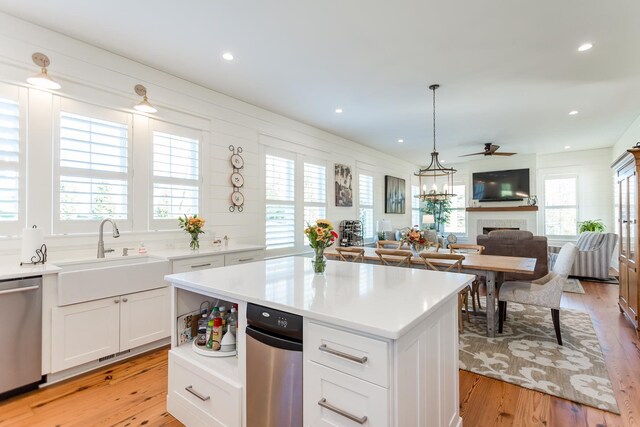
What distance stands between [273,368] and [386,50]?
2978mm

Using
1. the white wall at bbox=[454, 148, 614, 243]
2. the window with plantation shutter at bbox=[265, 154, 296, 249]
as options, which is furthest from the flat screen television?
the window with plantation shutter at bbox=[265, 154, 296, 249]

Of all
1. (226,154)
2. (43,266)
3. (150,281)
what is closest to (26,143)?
(43,266)

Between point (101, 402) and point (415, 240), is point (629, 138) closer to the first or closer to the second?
point (415, 240)

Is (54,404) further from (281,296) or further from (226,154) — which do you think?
(226,154)

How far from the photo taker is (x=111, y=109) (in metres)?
3.14

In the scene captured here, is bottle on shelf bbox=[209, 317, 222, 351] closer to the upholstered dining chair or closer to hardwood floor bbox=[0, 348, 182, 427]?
hardwood floor bbox=[0, 348, 182, 427]

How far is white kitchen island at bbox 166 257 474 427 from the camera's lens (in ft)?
3.79

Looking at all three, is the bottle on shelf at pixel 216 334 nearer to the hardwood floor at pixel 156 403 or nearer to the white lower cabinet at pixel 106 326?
the hardwood floor at pixel 156 403

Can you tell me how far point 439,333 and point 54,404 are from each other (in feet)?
8.69

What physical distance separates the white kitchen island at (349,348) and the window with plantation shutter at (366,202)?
491 centimetres

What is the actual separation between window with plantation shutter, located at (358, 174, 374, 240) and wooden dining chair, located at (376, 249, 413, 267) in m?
3.14

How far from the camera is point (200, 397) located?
175 centimetres

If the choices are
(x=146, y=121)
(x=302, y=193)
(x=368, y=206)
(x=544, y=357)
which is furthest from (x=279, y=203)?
(x=544, y=357)

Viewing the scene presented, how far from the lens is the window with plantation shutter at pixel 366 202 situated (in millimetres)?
7102
